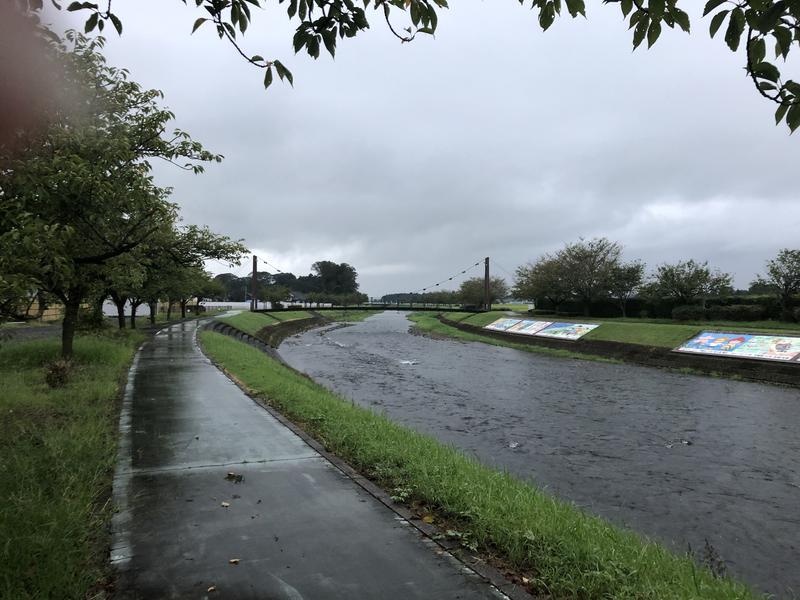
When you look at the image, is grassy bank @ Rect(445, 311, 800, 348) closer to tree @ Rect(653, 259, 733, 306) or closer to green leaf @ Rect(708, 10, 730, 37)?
tree @ Rect(653, 259, 733, 306)

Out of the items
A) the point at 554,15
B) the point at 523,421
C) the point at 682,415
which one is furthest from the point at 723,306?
the point at 554,15

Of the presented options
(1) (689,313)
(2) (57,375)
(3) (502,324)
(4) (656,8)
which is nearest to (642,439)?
(4) (656,8)

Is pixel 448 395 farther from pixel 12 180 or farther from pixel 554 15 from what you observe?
pixel 554 15

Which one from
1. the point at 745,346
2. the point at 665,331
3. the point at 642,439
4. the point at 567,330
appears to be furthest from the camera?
the point at 567,330

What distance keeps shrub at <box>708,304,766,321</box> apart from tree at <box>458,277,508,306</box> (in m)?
45.9

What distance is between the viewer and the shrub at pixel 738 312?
2770 cm

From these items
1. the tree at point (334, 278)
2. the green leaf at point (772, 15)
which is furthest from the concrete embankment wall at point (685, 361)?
the tree at point (334, 278)

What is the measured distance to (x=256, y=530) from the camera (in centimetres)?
425

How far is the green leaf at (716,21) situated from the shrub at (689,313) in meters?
32.2

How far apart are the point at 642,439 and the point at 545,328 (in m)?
23.7

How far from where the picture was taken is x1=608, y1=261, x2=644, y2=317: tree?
123ft

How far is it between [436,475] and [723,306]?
3089 cm

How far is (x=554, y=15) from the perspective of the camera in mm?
2863

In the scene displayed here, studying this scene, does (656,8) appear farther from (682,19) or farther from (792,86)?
(792,86)
